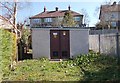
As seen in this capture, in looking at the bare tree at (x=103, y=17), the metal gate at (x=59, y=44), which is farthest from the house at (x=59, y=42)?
the bare tree at (x=103, y=17)

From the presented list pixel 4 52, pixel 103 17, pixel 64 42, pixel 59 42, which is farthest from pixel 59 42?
pixel 103 17

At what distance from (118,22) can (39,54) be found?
33543 mm

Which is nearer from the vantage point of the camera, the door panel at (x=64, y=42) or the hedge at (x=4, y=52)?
the hedge at (x=4, y=52)

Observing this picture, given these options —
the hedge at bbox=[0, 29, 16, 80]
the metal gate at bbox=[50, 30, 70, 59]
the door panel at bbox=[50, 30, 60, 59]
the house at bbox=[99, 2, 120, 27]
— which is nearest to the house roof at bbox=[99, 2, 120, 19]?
the house at bbox=[99, 2, 120, 27]

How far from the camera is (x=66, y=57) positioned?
20078mm

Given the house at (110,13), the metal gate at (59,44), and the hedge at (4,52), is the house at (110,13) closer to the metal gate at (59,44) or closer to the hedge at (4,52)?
the metal gate at (59,44)

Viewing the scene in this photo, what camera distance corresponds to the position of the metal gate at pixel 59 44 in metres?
20.0

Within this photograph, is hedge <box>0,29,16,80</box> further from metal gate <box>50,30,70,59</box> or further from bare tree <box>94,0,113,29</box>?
bare tree <box>94,0,113,29</box>

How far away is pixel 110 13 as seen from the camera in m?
48.7

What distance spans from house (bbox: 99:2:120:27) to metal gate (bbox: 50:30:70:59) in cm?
2388

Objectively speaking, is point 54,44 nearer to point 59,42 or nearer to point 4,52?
point 59,42

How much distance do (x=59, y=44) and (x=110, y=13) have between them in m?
30.6

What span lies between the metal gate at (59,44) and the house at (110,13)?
23.9 m

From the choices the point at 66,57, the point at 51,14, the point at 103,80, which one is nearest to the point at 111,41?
the point at 66,57
